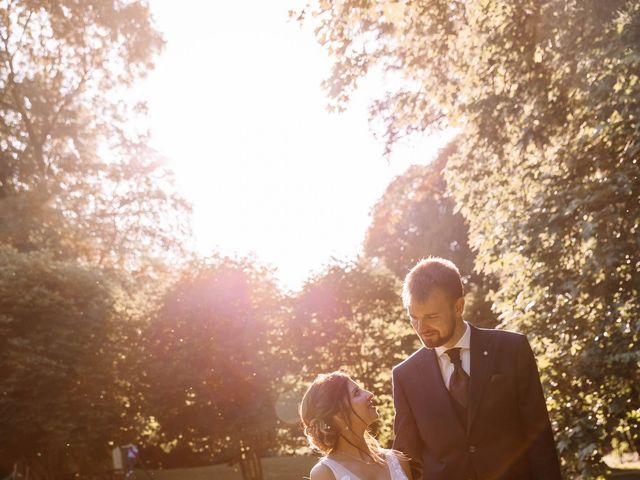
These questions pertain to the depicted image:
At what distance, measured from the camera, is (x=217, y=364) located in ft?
98.3

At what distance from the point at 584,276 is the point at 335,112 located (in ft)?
13.7

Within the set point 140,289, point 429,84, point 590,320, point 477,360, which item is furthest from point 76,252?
point 477,360

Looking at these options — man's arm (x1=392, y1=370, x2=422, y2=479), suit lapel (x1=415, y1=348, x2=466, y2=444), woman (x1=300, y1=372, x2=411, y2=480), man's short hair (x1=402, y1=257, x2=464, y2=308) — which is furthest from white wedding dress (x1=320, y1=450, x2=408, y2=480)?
man's short hair (x1=402, y1=257, x2=464, y2=308)

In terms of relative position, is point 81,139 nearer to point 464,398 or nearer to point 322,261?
point 322,261

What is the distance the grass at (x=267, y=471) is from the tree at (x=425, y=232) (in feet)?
31.5

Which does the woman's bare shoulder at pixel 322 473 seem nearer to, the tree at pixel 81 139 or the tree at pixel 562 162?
the tree at pixel 562 162

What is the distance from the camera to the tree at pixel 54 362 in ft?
90.3

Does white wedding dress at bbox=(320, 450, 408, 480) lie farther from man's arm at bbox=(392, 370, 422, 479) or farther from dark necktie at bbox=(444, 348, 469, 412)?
dark necktie at bbox=(444, 348, 469, 412)

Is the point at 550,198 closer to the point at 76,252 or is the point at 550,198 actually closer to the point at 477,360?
the point at 477,360

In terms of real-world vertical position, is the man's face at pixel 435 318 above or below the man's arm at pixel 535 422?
above

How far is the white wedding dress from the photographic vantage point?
5.02m

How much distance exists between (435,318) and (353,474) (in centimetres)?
117

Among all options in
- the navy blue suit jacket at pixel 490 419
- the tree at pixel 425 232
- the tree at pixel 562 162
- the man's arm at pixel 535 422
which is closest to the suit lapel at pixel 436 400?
the navy blue suit jacket at pixel 490 419

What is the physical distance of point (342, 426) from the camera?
5148 millimetres
